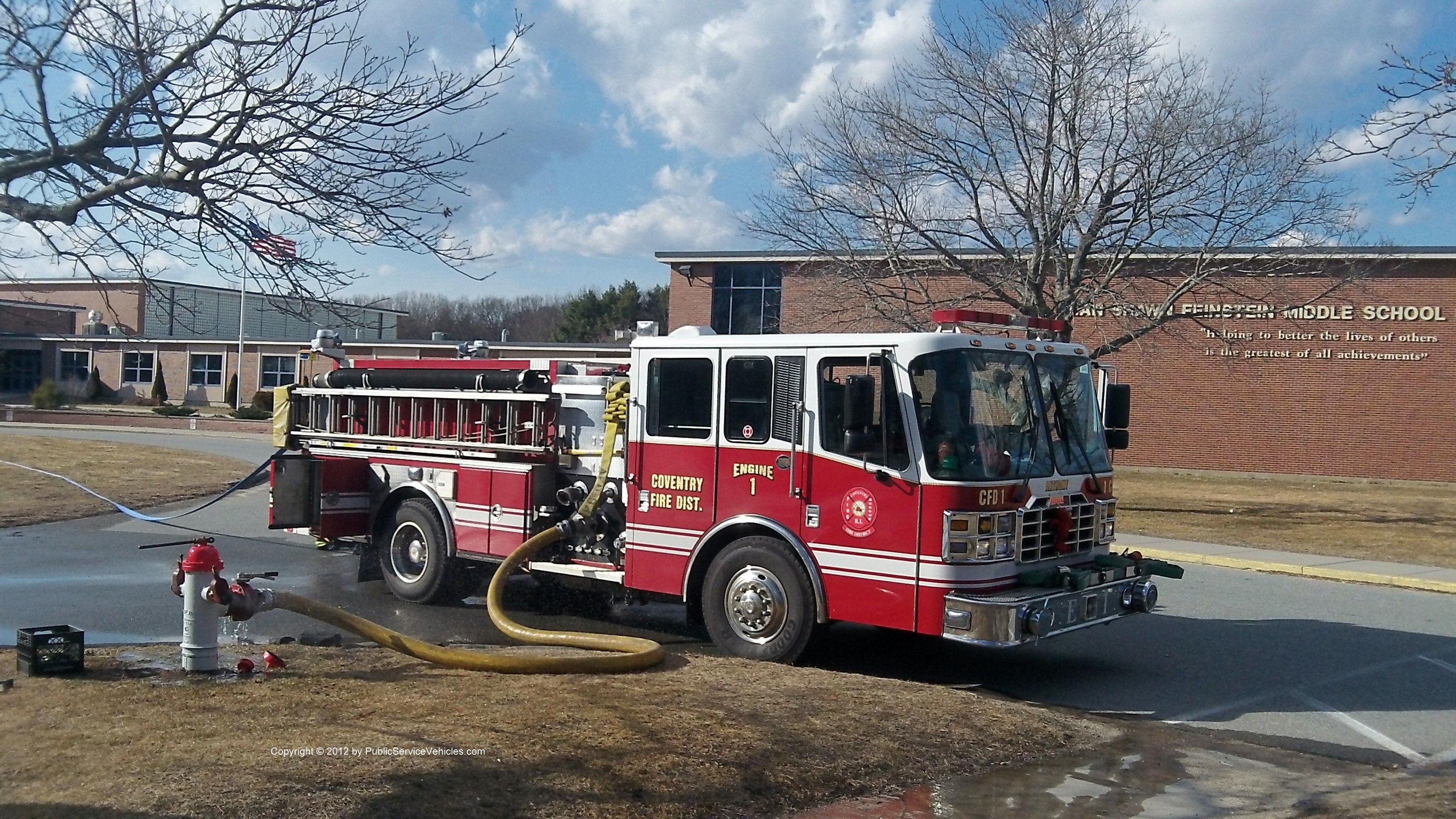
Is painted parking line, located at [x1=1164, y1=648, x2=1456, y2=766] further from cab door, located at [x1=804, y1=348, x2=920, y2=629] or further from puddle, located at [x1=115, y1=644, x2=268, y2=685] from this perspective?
puddle, located at [x1=115, y1=644, x2=268, y2=685]

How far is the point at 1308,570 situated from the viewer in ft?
50.9

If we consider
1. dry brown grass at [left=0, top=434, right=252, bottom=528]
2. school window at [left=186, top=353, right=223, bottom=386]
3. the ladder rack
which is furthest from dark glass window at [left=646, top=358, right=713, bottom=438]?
school window at [left=186, top=353, right=223, bottom=386]

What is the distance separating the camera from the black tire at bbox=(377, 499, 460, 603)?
439 inches

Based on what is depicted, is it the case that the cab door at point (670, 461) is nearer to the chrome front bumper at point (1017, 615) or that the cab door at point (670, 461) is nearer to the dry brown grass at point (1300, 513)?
the chrome front bumper at point (1017, 615)

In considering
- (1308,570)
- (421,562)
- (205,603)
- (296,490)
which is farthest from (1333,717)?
(296,490)

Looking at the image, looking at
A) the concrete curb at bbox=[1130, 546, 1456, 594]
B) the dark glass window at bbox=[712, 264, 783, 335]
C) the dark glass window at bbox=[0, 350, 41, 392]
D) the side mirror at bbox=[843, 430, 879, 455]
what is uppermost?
the dark glass window at bbox=[712, 264, 783, 335]

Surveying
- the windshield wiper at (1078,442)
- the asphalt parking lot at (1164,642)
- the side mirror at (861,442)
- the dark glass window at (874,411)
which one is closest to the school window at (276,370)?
the asphalt parking lot at (1164,642)

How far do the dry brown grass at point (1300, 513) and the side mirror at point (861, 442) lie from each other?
1194 cm

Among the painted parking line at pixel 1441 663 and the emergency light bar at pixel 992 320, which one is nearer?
the emergency light bar at pixel 992 320

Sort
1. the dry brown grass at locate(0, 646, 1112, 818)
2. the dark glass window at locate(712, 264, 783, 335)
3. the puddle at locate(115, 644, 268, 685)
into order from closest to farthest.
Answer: the dry brown grass at locate(0, 646, 1112, 818) → the puddle at locate(115, 644, 268, 685) → the dark glass window at locate(712, 264, 783, 335)

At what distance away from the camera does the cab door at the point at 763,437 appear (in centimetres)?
856

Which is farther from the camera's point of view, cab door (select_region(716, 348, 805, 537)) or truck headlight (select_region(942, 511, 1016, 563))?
→ cab door (select_region(716, 348, 805, 537))

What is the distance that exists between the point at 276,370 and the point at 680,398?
5523cm

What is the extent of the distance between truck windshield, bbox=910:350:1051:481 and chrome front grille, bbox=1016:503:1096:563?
0.27m
